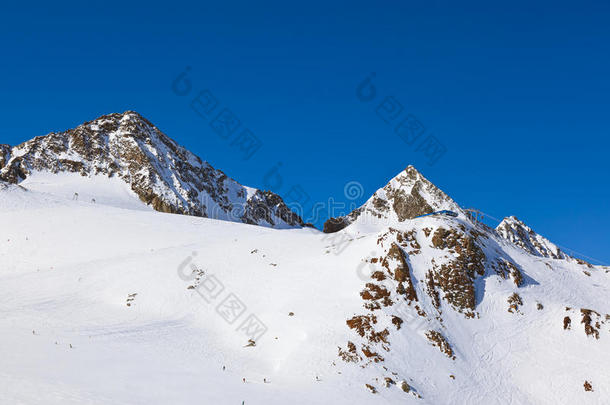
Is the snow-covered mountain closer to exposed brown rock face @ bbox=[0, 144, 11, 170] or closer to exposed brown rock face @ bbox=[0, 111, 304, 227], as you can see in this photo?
exposed brown rock face @ bbox=[0, 111, 304, 227]

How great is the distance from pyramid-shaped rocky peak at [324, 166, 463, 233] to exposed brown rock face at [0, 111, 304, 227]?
45.2 meters

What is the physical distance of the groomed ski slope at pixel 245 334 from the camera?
79.9 feet

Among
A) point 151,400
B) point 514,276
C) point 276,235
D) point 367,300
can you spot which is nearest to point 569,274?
point 514,276

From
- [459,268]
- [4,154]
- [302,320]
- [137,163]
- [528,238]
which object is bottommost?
[528,238]

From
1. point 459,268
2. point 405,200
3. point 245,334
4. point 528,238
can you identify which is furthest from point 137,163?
point 528,238

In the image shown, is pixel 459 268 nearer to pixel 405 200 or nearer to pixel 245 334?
pixel 245 334

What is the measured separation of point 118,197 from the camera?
110m

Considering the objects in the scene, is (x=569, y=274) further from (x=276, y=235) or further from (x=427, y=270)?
(x=276, y=235)

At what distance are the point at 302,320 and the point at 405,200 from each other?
328 feet

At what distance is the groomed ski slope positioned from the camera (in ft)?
79.9

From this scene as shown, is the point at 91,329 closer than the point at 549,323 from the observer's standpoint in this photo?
Yes

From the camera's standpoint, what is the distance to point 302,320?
37.1 metres

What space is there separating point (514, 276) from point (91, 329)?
42195 millimetres

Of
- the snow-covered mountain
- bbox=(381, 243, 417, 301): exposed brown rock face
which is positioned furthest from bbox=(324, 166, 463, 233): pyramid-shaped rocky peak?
bbox=(381, 243, 417, 301): exposed brown rock face
